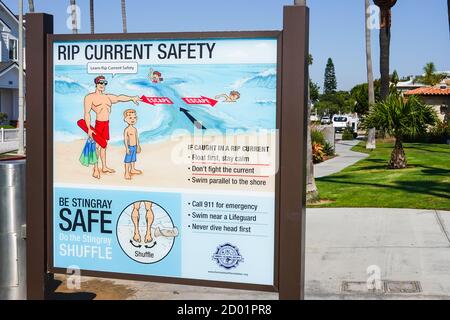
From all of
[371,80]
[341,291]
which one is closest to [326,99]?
[371,80]

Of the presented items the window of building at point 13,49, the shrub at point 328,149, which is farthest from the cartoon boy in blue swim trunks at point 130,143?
the window of building at point 13,49

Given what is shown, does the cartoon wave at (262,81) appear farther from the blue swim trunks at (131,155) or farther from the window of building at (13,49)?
the window of building at (13,49)

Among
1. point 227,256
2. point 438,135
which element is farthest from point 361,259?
point 438,135

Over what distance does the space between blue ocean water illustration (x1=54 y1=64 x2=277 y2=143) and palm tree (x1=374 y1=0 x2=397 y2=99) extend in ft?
92.0

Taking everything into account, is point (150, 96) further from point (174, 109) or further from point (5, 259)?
point (5, 259)

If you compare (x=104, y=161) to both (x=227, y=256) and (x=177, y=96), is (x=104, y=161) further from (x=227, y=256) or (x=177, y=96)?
(x=227, y=256)

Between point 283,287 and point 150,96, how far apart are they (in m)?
1.79

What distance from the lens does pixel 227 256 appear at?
194 inches

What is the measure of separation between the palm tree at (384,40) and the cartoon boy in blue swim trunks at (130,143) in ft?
92.0

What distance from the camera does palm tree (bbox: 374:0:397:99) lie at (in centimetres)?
3175

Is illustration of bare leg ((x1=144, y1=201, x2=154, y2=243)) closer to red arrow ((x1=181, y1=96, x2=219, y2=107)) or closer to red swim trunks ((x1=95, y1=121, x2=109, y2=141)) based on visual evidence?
red swim trunks ((x1=95, y1=121, x2=109, y2=141))

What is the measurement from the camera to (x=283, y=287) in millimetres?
4777

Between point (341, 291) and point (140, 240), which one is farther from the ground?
point (140, 240)

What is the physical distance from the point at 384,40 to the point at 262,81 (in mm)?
29066
